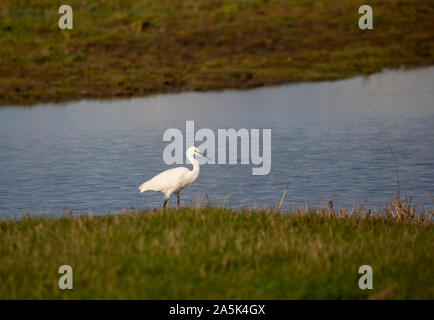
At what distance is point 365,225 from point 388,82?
96.4 ft

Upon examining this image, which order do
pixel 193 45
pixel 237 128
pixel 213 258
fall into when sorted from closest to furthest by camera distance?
pixel 213 258 → pixel 237 128 → pixel 193 45

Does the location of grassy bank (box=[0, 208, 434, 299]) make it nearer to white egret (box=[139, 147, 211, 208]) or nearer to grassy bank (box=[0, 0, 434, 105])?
white egret (box=[139, 147, 211, 208])

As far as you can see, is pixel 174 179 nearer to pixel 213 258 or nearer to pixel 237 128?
pixel 213 258

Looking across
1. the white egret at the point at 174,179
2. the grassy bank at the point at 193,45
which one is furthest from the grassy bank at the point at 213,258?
the grassy bank at the point at 193,45

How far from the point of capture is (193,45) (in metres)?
48.6

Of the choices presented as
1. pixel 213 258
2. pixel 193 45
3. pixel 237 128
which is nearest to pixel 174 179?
pixel 213 258

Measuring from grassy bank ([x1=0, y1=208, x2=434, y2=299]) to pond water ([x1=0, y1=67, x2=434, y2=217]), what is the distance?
15.2 ft

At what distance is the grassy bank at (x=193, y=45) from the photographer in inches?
1537

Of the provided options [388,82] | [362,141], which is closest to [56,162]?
[362,141]

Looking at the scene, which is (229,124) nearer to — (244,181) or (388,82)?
(244,181)

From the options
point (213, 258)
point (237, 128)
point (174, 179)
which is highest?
point (237, 128)

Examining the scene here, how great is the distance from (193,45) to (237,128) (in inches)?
837

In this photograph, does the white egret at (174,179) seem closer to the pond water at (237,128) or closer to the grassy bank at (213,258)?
the pond water at (237,128)

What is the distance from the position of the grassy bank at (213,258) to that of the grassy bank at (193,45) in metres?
26.6
